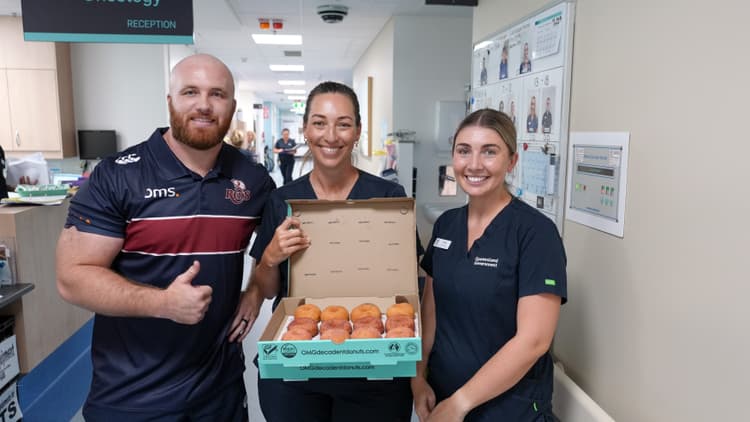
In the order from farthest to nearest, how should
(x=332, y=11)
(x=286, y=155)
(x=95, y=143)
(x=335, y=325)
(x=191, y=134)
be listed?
(x=286, y=155) → (x=95, y=143) → (x=332, y=11) → (x=191, y=134) → (x=335, y=325)

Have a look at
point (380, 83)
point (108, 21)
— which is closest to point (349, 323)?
point (108, 21)

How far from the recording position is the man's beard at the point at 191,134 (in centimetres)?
145

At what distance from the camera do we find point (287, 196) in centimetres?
159

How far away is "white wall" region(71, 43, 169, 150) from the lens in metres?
6.10

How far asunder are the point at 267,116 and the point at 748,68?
22848 millimetres

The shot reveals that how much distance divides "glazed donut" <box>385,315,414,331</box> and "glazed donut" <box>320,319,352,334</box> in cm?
10

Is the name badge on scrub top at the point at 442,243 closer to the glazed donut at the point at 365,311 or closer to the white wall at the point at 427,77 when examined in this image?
the glazed donut at the point at 365,311

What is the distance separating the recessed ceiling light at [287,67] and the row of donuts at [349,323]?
9.09m

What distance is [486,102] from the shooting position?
2.67 meters

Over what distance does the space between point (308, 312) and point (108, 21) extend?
260 cm

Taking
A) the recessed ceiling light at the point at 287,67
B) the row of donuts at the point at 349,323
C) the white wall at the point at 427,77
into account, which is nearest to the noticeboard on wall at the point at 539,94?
the row of donuts at the point at 349,323

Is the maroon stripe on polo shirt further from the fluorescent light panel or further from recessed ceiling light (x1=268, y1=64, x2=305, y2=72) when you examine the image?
recessed ceiling light (x1=268, y1=64, x2=305, y2=72)

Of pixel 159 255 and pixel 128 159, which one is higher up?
pixel 128 159

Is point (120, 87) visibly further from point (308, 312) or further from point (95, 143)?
point (308, 312)
